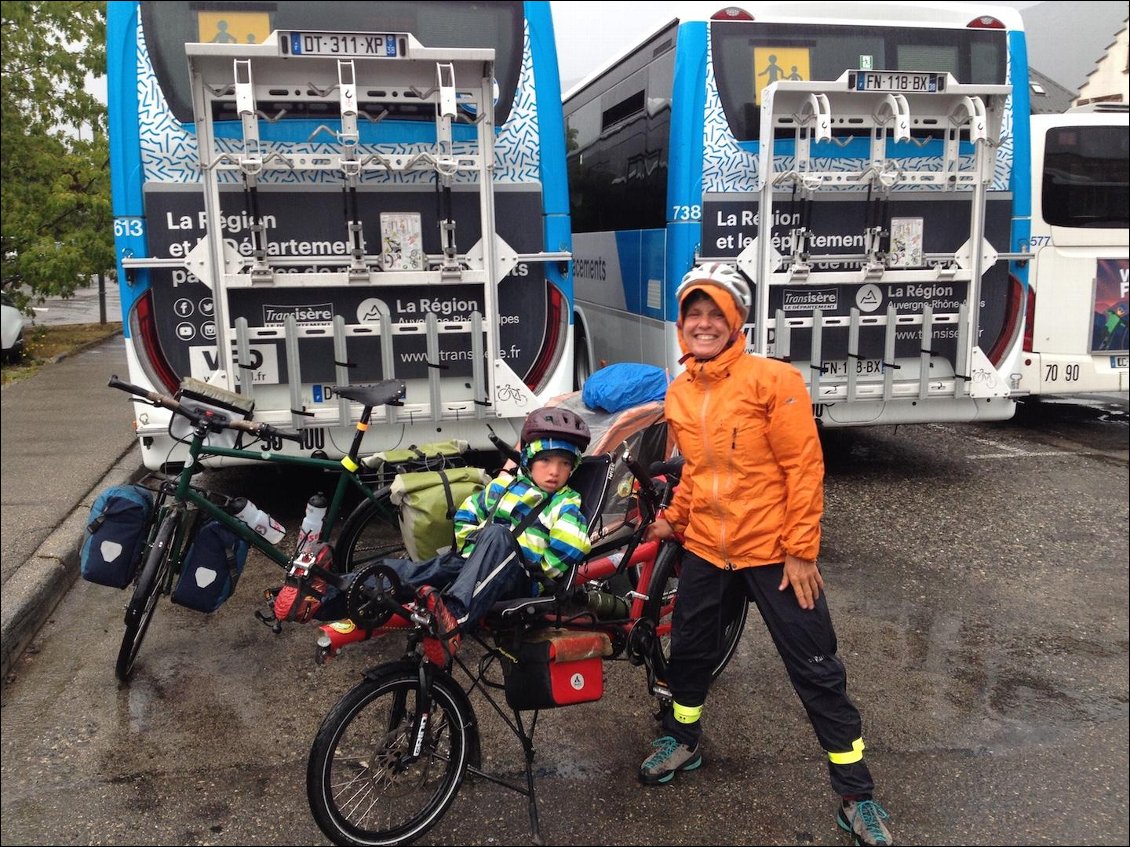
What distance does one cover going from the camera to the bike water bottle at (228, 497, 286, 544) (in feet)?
14.6

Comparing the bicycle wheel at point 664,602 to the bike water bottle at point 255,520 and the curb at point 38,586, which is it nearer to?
the bike water bottle at point 255,520

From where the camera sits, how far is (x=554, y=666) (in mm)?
3367

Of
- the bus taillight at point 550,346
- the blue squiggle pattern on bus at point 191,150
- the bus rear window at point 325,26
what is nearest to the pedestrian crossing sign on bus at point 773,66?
the bus rear window at point 325,26

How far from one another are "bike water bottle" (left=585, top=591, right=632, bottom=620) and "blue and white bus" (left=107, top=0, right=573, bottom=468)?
265 centimetres

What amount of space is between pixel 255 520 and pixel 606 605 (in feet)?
5.87

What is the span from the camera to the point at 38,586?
17.1 ft

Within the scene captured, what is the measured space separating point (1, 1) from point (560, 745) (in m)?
13.7

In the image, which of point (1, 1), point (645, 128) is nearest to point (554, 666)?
point (645, 128)

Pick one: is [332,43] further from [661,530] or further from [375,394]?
[661,530]

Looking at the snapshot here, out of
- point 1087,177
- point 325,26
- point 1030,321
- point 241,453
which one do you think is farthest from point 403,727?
point 1087,177

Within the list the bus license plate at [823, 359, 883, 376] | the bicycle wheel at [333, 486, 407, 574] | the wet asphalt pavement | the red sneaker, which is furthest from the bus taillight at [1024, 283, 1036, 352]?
the red sneaker

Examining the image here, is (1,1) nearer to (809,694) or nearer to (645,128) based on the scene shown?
(645,128)

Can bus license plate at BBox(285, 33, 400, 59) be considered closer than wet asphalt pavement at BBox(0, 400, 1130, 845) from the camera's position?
No

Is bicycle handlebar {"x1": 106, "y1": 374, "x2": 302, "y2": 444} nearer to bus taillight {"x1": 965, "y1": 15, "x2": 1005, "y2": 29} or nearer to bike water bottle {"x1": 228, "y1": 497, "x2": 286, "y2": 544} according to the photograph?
bike water bottle {"x1": 228, "y1": 497, "x2": 286, "y2": 544}
